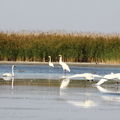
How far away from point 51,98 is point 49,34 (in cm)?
2117

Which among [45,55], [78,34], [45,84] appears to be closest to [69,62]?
Result: [45,55]

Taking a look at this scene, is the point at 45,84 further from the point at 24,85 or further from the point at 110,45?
the point at 110,45

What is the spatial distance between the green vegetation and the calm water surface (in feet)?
46.4

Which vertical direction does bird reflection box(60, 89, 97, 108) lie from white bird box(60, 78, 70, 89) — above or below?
below

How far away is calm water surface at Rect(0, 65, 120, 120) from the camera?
11.4 m

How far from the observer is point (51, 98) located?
14.0m

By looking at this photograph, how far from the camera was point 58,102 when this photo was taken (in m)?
13.3

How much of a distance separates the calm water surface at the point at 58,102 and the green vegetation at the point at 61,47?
46.4 feet

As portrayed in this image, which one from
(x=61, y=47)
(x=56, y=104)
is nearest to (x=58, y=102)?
(x=56, y=104)

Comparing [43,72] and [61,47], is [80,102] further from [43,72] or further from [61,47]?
[61,47]

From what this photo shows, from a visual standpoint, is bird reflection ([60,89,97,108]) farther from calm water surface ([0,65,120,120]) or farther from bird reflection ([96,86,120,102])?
bird reflection ([96,86,120,102])

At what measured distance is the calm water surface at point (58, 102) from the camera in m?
11.4

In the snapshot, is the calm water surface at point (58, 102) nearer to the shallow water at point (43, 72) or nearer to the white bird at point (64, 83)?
the white bird at point (64, 83)

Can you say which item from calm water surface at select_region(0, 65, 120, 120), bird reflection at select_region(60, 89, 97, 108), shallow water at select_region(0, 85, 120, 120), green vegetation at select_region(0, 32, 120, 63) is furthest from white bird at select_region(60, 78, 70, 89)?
green vegetation at select_region(0, 32, 120, 63)
